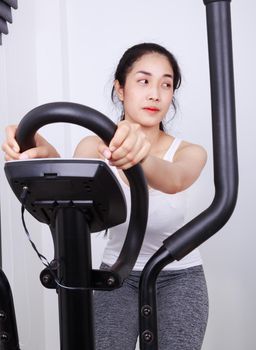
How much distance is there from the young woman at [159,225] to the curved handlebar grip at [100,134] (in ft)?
0.58

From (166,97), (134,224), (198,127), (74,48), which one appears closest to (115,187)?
(134,224)

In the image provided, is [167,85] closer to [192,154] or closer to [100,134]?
[192,154]

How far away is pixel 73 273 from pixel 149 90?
3.42 feet

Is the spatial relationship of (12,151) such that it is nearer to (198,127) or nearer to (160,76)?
(160,76)

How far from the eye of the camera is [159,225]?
1.81 metres

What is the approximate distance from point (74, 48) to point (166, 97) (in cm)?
127

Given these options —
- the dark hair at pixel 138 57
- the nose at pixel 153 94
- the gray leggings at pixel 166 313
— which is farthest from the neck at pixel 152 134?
the gray leggings at pixel 166 313

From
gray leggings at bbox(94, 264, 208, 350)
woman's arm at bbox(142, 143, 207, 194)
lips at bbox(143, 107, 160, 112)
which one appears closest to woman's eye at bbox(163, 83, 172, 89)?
lips at bbox(143, 107, 160, 112)

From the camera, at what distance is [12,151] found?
932 mm

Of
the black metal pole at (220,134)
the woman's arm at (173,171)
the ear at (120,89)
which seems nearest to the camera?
the black metal pole at (220,134)

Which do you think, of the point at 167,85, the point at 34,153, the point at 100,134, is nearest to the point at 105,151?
the point at 100,134

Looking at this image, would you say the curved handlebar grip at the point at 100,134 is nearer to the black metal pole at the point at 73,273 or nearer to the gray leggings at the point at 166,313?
the black metal pole at the point at 73,273

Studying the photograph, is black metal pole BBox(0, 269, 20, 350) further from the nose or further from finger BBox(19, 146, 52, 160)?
the nose

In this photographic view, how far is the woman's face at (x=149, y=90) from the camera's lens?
6.05 feet
